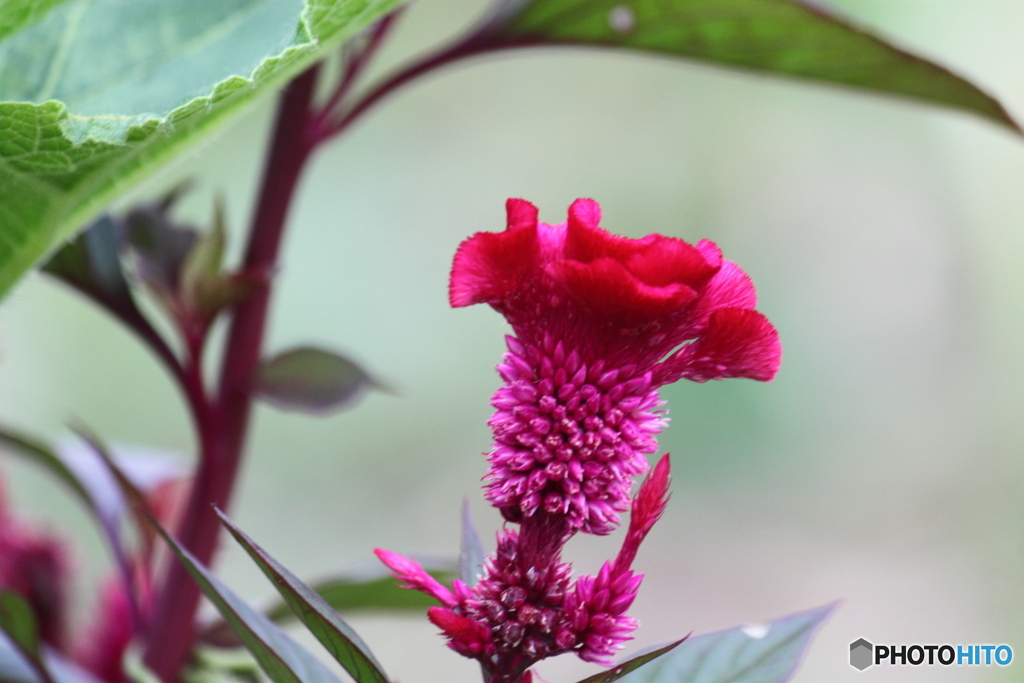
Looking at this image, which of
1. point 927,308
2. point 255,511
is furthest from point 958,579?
point 255,511

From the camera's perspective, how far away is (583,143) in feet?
5.90

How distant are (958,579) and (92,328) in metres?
1.48

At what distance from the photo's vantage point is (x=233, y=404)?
44 centimetres

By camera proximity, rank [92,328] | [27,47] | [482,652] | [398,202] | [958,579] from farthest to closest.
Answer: [398,202], [92,328], [958,579], [27,47], [482,652]

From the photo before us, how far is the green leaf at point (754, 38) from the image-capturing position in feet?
1.28

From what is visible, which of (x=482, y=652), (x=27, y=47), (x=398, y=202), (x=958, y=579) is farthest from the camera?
(x=398, y=202)

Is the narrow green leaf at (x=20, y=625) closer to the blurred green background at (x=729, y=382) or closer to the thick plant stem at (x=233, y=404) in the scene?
the thick plant stem at (x=233, y=404)

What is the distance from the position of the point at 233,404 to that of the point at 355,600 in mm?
110

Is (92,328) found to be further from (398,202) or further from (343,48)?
(343,48)

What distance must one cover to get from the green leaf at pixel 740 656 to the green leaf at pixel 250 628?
0.09 m

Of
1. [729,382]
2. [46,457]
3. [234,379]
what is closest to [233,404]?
[234,379]

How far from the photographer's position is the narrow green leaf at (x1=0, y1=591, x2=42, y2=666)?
35cm

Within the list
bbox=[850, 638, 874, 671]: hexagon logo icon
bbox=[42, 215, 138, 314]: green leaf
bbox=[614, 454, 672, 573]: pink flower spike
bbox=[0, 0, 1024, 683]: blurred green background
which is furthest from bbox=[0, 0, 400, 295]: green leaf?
bbox=[0, 0, 1024, 683]: blurred green background

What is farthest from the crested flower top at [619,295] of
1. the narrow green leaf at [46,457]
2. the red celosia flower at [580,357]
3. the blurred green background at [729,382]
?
the blurred green background at [729,382]
